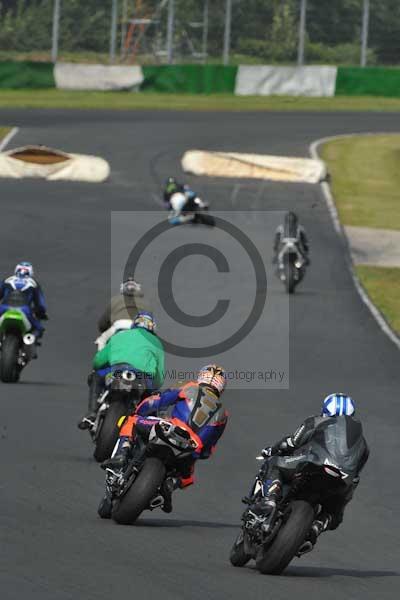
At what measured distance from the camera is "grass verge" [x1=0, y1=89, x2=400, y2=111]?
66500 millimetres

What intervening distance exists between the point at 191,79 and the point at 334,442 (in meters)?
62.7

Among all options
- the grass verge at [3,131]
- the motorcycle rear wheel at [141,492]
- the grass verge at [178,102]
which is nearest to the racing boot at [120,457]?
the motorcycle rear wheel at [141,492]

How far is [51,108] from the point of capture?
64.2m

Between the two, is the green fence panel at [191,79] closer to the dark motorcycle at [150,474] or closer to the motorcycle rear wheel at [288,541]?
the dark motorcycle at [150,474]

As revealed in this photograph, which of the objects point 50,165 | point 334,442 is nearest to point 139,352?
point 334,442

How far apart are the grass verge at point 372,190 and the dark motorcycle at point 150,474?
20.6 metres

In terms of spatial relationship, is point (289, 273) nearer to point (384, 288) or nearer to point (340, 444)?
point (384, 288)

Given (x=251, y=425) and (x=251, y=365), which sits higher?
(x=251, y=425)

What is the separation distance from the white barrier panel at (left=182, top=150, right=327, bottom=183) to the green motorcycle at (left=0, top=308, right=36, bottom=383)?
2958 cm

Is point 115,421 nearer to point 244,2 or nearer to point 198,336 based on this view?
point 198,336

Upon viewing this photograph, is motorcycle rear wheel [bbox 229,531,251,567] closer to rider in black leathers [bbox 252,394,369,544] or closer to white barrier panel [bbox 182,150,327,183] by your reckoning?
rider in black leathers [bbox 252,394,369,544]

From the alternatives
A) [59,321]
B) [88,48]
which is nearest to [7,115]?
[88,48]

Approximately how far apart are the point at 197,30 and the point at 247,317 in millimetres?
62139

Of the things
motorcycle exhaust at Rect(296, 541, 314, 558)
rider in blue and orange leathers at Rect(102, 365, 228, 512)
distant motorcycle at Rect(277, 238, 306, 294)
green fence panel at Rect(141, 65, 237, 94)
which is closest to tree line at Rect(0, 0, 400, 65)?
green fence panel at Rect(141, 65, 237, 94)
